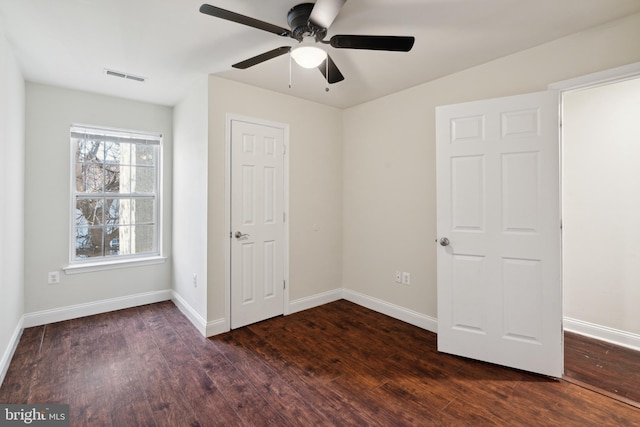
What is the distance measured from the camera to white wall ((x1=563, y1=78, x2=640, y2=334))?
8.73ft

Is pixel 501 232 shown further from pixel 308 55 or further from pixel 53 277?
pixel 53 277

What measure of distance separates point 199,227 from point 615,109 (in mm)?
4113

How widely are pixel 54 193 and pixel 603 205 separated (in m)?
5.54

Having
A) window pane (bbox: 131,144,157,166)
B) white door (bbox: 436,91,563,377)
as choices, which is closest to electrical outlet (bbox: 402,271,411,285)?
white door (bbox: 436,91,563,377)

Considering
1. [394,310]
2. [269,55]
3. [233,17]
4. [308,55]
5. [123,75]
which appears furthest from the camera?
[394,310]

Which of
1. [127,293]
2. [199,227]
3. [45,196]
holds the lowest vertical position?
[127,293]

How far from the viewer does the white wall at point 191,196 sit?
2.92 meters

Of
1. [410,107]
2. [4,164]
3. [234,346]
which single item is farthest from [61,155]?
[410,107]

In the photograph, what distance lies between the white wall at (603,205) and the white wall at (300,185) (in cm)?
248

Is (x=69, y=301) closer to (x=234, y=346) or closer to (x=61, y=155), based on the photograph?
Answer: (x=61, y=155)

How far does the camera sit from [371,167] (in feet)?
11.8

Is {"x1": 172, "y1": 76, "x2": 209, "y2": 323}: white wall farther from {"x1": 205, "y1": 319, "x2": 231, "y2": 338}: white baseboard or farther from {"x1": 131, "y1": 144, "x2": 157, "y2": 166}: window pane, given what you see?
{"x1": 131, "y1": 144, "x2": 157, "y2": 166}: window pane

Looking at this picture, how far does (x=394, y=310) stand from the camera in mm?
3324

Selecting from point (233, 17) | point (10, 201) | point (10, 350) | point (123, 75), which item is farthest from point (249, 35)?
point (10, 350)
